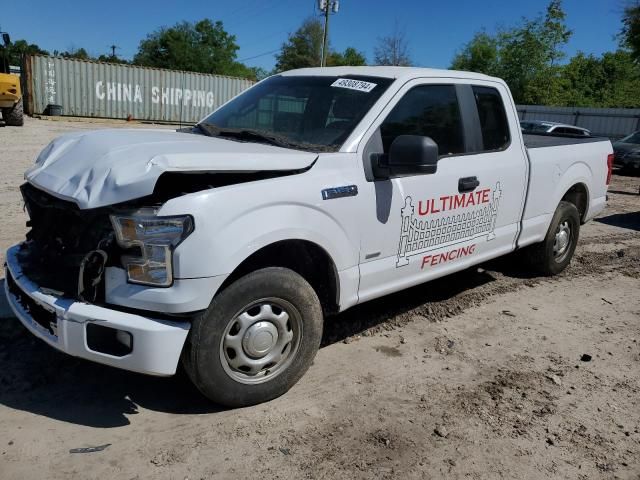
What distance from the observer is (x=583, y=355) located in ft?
13.7

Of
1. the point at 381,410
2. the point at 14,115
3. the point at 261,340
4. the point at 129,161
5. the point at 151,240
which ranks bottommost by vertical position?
the point at 381,410

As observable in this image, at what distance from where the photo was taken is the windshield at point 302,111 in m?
3.69

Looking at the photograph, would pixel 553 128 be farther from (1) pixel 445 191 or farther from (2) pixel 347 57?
(2) pixel 347 57

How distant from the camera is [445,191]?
405cm

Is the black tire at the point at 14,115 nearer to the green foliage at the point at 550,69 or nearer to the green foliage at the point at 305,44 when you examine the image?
the green foliage at the point at 550,69

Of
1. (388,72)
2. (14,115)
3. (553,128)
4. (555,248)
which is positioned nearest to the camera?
(388,72)

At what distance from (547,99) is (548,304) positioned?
4410 cm

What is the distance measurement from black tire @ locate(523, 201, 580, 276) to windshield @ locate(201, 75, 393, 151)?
2756mm

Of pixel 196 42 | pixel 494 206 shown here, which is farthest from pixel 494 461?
pixel 196 42

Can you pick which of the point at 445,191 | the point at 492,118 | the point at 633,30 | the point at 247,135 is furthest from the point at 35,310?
the point at 633,30

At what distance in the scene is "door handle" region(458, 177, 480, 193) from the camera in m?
4.17

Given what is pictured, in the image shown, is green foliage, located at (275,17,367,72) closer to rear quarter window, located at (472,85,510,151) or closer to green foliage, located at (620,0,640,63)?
green foliage, located at (620,0,640,63)

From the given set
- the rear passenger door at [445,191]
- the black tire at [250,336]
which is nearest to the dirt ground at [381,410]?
the black tire at [250,336]

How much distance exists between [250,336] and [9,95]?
59.4 ft
